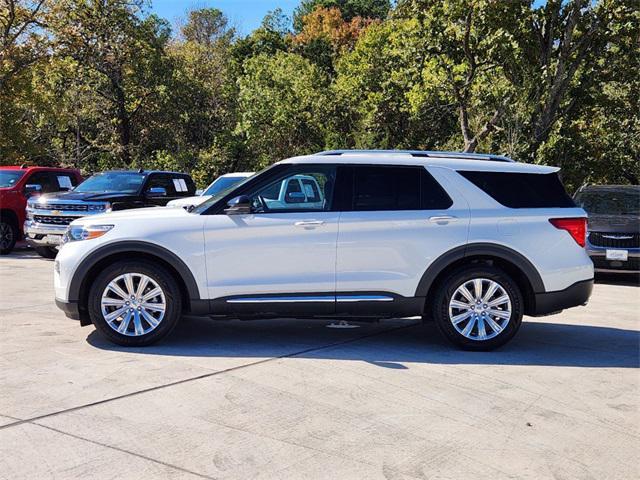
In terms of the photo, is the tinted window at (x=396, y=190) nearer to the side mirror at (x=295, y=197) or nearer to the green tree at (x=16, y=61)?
the side mirror at (x=295, y=197)

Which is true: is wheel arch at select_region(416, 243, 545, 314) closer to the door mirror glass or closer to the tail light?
the tail light

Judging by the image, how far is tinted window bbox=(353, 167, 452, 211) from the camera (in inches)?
249

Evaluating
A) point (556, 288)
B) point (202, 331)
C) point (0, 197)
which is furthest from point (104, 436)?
point (0, 197)

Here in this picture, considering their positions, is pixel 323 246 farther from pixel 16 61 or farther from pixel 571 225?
pixel 16 61

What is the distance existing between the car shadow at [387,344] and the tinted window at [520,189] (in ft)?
4.61

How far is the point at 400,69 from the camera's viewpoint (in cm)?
2469

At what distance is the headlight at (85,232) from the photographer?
6266 mm

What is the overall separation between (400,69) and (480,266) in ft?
64.0

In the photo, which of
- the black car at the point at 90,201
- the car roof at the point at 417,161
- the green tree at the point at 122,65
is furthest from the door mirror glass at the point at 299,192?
the green tree at the point at 122,65

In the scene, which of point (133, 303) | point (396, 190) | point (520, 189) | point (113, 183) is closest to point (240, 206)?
point (133, 303)

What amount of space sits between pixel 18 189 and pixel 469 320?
465 inches

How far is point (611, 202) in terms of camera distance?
1302cm

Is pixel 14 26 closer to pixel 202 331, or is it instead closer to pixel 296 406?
pixel 202 331

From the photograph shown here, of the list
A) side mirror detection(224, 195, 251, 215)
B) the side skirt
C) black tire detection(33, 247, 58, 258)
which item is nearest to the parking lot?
the side skirt
